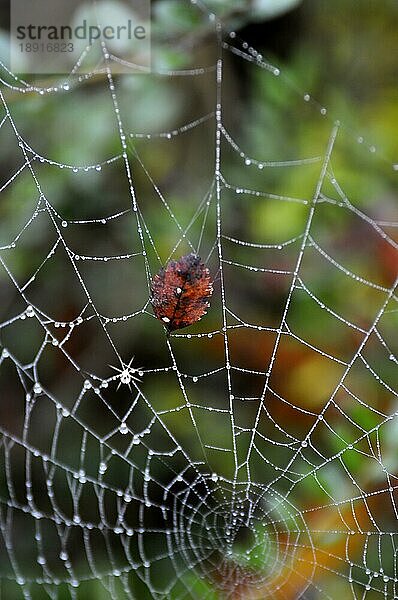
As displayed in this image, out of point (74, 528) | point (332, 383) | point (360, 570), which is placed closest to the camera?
point (360, 570)

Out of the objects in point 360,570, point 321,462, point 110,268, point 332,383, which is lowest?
point 360,570

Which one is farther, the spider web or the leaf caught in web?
the spider web

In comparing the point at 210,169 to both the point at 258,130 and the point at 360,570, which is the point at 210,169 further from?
the point at 360,570

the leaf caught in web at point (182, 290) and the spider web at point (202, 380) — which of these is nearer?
the leaf caught in web at point (182, 290)

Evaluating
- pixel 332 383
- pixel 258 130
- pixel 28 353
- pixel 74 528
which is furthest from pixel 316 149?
pixel 74 528
